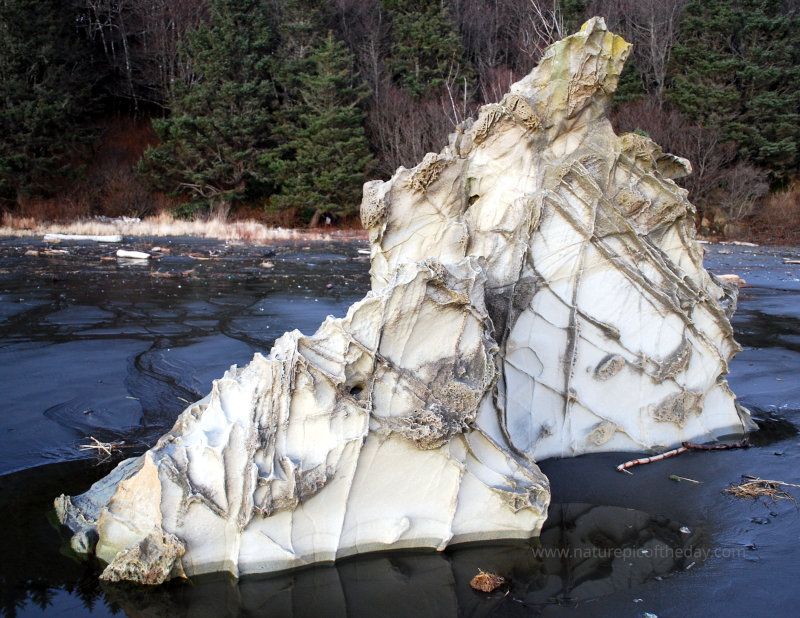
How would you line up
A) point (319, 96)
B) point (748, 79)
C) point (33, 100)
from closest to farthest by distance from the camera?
point (33, 100) < point (319, 96) < point (748, 79)

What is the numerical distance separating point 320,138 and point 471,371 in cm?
2690

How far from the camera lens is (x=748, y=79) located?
31391 mm

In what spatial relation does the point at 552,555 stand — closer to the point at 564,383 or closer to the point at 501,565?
the point at 501,565

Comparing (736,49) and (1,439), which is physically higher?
(736,49)

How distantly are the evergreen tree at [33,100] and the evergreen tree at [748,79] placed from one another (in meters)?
25.5

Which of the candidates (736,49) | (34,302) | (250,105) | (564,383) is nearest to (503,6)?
(736,49)

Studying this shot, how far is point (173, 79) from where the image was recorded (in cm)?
3173

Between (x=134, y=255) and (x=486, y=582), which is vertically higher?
(x=134, y=255)

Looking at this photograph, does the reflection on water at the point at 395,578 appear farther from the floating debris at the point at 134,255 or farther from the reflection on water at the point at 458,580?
the floating debris at the point at 134,255

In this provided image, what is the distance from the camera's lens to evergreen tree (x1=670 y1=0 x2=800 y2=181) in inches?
1195

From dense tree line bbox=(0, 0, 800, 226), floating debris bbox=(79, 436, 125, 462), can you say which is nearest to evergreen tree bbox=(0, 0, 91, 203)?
dense tree line bbox=(0, 0, 800, 226)

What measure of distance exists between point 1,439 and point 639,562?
172 inches

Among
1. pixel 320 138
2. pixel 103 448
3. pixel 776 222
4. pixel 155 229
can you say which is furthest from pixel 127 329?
pixel 776 222

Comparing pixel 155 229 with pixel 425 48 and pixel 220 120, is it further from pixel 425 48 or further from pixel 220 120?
pixel 425 48
